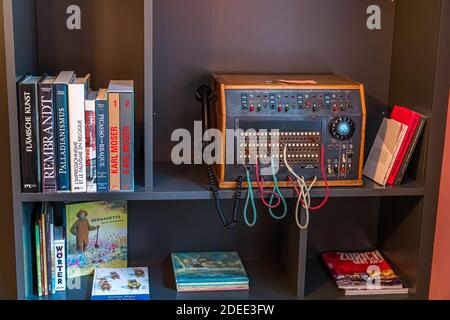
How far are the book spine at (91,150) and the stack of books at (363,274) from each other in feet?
2.60

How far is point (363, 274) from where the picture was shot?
2023 mm

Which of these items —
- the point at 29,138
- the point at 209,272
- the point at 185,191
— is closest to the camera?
the point at 29,138

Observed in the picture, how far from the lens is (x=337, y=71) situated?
2047 millimetres

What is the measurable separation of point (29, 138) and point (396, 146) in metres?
1.00

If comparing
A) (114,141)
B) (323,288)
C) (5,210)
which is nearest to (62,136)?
(114,141)

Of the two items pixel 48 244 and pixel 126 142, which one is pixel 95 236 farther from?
pixel 126 142

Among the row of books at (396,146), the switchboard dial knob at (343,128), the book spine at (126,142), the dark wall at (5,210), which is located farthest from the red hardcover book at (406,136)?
the dark wall at (5,210)

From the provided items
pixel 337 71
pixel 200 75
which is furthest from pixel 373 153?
pixel 200 75

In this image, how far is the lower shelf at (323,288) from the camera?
1947mm

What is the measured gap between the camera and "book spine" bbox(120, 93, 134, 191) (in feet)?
5.58

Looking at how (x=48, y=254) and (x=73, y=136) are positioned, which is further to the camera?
(x=48, y=254)

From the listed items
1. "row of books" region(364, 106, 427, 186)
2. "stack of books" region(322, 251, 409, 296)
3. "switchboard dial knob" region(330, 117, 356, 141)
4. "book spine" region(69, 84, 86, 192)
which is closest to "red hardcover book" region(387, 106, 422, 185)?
"row of books" region(364, 106, 427, 186)
